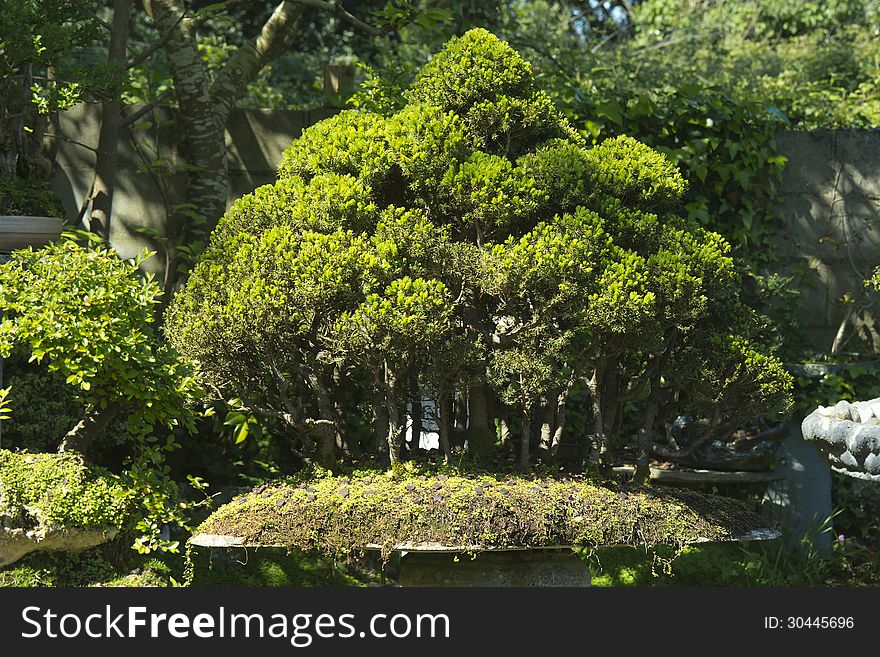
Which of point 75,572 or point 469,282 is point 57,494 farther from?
point 469,282

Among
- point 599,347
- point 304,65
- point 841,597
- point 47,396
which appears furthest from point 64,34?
point 304,65

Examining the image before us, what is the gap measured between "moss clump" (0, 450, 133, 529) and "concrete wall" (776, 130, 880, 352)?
4.34 metres

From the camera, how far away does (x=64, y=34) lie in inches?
200

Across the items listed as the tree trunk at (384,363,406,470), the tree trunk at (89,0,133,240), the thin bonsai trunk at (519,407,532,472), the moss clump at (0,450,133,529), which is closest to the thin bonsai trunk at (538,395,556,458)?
the thin bonsai trunk at (519,407,532,472)

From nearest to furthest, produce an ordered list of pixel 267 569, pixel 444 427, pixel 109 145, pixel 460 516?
pixel 460 516
pixel 444 427
pixel 267 569
pixel 109 145

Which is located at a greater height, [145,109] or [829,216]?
[145,109]

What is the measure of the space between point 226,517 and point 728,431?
108 inches

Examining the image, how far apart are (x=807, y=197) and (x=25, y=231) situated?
466cm

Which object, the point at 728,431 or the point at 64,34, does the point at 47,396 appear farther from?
the point at 728,431

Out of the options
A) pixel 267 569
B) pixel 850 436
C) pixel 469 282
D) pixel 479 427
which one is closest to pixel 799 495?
pixel 479 427

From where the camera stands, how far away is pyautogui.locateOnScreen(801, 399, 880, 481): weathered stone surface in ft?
10.7

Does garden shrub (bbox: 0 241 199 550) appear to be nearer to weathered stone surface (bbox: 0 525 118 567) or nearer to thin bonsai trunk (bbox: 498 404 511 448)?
weathered stone surface (bbox: 0 525 118 567)

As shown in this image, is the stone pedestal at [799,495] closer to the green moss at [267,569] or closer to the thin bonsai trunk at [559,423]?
the thin bonsai trunk at [559,423]

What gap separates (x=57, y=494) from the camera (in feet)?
13.9
